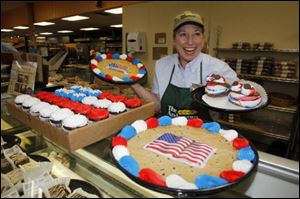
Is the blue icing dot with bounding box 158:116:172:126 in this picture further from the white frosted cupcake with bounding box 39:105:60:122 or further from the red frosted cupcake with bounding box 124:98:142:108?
the white frosted cupcake with bounding box 39:105:60:122

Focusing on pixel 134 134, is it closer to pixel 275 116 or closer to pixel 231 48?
pixel 231 48

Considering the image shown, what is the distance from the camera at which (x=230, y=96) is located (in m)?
1.34

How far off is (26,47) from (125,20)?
161 inches

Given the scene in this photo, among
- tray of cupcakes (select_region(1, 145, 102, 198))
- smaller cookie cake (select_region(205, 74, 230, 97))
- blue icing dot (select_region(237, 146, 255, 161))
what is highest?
smaller cookie cake (select_region(205, 74, 230, 97))

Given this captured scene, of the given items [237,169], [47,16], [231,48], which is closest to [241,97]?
[237,169]

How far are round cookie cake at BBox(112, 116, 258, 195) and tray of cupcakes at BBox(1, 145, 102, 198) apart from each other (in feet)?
0.88

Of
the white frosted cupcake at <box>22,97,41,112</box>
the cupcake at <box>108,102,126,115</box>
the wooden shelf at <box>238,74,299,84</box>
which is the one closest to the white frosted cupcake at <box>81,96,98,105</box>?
the cupcake at <box>108,102,126,115</box>

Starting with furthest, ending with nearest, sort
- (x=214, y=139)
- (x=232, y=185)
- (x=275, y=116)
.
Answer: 1. (x=275, y=116)
2. (x=214, y=139)
3. (x=232, y=185)

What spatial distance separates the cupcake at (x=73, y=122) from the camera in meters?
0.98

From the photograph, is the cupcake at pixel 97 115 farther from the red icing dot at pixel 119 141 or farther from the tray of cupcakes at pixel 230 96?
the tray of cupcakes at pixel 230 96

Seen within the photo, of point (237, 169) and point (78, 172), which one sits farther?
point (78, 172)

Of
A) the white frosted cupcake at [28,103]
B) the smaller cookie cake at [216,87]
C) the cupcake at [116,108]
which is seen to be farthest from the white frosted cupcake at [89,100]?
the smaller cookie cake at [216,87]

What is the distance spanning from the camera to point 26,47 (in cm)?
146

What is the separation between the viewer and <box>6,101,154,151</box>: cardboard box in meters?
0.97
